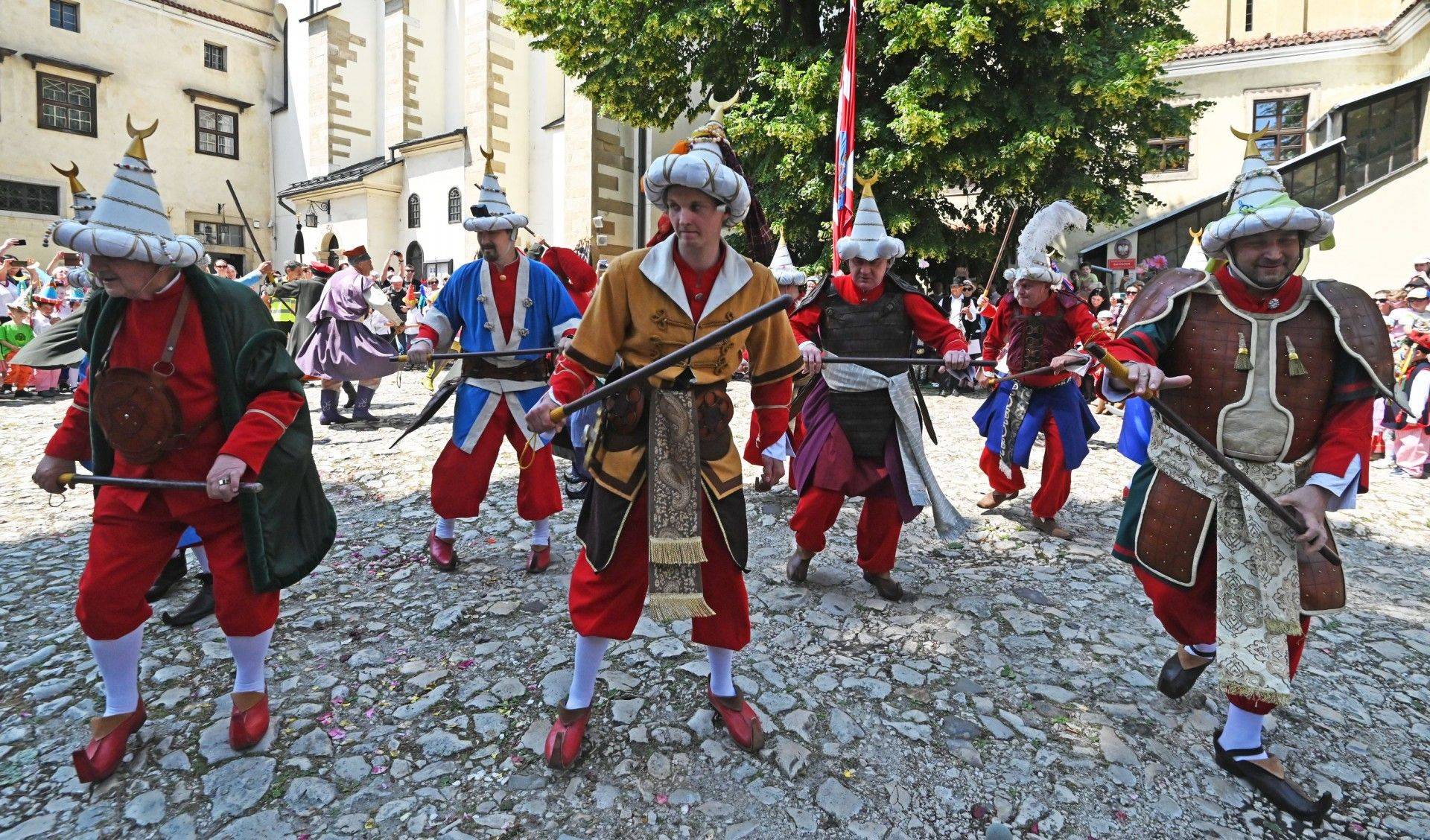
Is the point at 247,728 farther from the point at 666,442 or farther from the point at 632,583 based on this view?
the point at 666,442

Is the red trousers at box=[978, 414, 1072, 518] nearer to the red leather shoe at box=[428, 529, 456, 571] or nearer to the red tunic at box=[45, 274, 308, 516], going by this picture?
the red leather shoe at box=[428, 529, 456, 571]

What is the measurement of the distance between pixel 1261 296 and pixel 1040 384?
2.68 metres

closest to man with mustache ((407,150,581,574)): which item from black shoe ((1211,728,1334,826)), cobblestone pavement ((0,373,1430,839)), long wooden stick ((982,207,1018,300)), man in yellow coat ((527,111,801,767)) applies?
cobblestone pavement ((0,373,1430,839))

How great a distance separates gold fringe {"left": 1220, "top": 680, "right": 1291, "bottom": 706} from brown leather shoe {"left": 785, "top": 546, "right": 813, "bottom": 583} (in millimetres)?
2162

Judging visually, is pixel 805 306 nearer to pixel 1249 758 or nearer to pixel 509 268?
pixel 509 268

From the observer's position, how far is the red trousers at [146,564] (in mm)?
2469

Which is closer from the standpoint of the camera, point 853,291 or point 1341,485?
point 1341,485

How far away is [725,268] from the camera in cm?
270

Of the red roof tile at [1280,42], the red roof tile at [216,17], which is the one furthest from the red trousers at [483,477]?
the red roof tile at [216,17]

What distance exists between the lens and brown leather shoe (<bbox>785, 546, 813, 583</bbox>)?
4410 millimetres

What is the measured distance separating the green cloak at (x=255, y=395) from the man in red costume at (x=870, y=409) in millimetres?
2447

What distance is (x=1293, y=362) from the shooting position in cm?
266

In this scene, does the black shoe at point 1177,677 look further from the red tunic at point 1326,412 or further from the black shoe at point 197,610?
the black shoe at point 197,610

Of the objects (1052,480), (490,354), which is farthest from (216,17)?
(1052,480)
